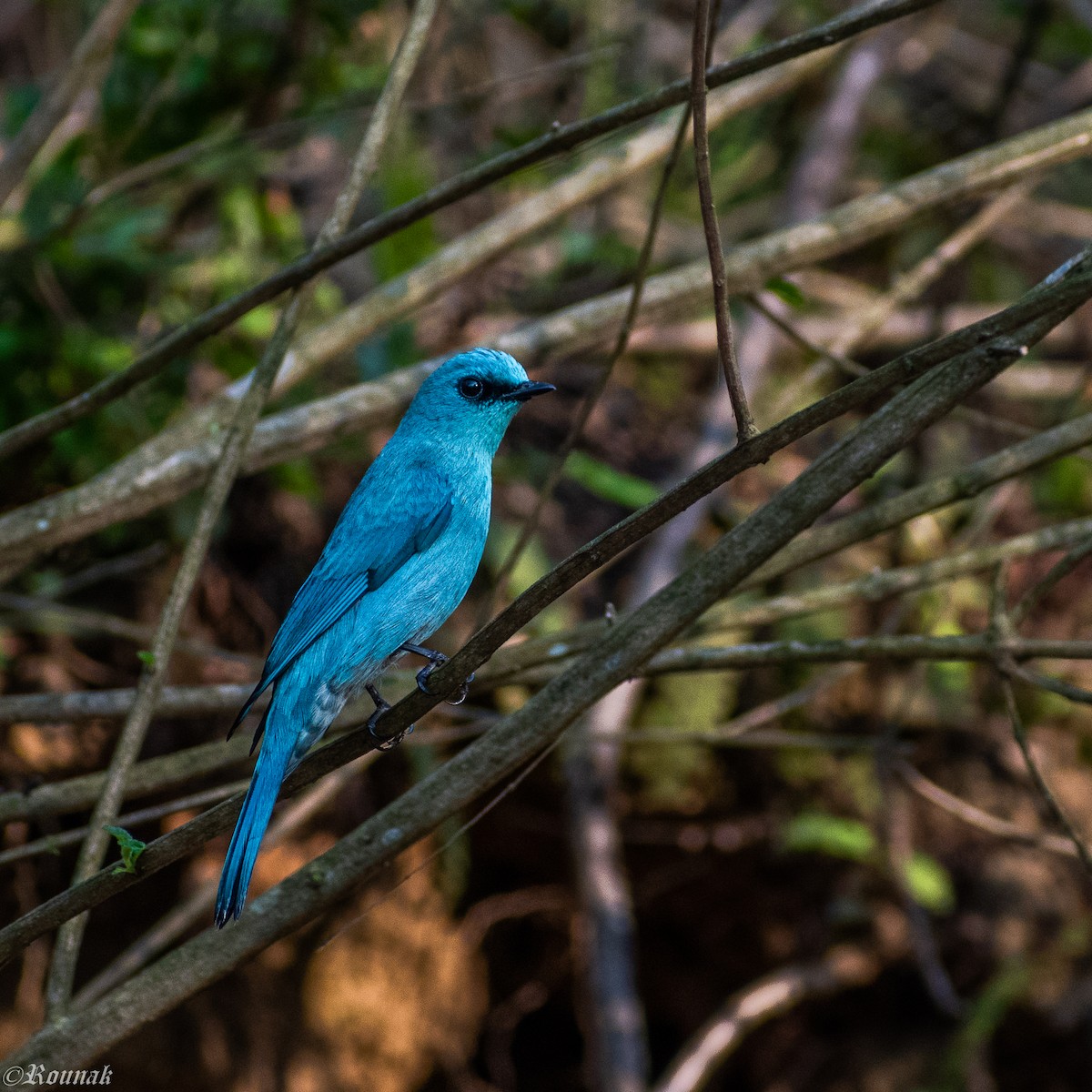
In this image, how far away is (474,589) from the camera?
5781mm

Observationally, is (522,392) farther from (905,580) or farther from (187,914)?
(187,914)

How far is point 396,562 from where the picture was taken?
9.61ft

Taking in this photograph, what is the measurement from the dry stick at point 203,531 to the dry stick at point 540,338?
2.07ft

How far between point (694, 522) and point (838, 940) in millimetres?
2378

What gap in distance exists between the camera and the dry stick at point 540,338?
3604 millimetres

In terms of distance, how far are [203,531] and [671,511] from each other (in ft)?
5.04

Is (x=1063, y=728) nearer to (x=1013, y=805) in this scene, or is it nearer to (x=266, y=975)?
(x=1013, y=805)

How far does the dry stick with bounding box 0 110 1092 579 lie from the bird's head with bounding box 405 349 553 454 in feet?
2.59

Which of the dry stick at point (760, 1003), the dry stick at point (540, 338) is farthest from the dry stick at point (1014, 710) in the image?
the dry stick at point (760, 1003)

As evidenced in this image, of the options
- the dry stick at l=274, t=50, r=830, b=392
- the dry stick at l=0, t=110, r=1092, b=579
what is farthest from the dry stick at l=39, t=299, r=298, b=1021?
the dry stick at l=274, t=50, r=830, b=392

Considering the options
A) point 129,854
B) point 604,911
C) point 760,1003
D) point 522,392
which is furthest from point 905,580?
point 760,1003

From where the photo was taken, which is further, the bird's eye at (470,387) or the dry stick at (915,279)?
the dry stick at (915,279)

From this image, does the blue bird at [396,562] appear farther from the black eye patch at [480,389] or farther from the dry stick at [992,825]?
the dry stick at [992,825]

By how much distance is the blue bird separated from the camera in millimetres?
2744
